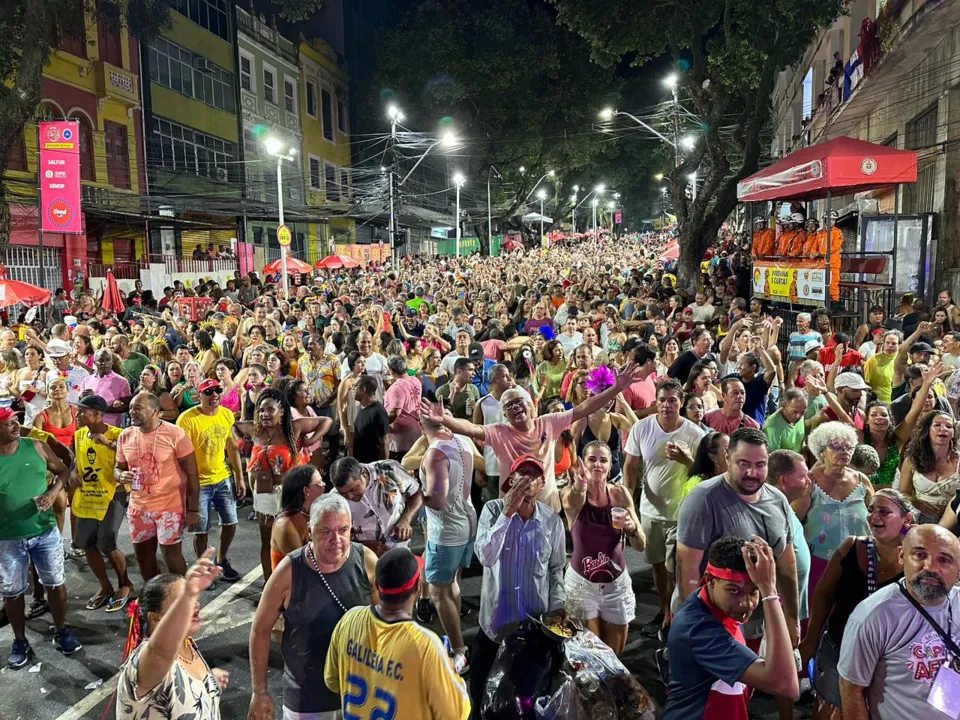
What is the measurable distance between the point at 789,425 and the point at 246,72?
33.7 meters

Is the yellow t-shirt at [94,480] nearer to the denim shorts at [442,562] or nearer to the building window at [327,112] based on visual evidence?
the denim shorts at [442,562]

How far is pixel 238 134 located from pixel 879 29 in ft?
84.5

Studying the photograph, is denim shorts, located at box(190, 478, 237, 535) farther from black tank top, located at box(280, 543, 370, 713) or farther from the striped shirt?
the striped shirt

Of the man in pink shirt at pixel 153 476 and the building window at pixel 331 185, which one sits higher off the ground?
the building window at pixel 331 185

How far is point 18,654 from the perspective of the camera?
5.59 metres

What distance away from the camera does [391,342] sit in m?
10.1

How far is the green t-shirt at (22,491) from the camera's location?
5566 millimetres

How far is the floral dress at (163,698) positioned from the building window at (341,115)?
4594 cm

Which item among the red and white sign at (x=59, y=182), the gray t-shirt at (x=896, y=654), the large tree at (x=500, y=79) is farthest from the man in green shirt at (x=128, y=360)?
the large tree at (x=500, y=79)

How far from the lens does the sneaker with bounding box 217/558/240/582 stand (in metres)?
7.00

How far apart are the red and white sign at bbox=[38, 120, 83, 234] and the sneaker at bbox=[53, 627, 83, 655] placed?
14.9 metres

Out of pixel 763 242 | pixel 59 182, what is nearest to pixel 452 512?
pixel 763 242

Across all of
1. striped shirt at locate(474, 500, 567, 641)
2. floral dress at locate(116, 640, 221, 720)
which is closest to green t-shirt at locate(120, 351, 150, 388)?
striped shirt at locate(474, 500, 567, 641)

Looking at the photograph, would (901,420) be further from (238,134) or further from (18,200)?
(238,134)
